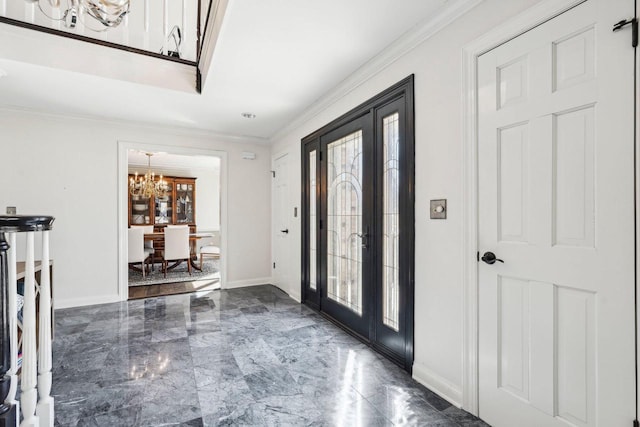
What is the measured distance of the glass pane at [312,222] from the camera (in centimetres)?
364

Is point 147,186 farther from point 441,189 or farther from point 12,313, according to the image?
point 441,189

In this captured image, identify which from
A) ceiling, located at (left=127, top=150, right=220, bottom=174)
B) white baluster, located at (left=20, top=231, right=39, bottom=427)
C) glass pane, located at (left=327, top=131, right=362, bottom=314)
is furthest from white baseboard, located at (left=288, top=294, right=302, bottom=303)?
ceiling, located at (left=127, top=150, right=220, bottom=174)

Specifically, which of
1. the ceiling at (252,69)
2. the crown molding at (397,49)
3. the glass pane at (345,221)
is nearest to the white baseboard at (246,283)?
the glass pane at (345,221)

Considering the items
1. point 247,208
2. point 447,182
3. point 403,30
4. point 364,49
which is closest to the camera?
point 447,182

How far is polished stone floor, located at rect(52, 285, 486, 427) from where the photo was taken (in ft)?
5.64

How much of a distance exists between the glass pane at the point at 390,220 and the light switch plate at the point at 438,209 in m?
0.35

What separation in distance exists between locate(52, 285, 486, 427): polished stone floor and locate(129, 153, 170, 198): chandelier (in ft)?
12.8

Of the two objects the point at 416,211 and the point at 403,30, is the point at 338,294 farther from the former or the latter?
the point at 403,30

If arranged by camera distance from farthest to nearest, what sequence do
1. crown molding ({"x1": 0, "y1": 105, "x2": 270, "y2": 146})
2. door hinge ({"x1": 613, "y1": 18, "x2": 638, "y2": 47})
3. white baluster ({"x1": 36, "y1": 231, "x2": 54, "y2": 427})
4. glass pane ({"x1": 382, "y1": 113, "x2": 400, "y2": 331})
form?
crown molding ({"x1": 0, "y1": 105, "x2": 270, "y2": 146}), glass pane ({"x1": 382, "y1": 113, "x2": 400, "y2": 331}), white baluster ({"x1": 36, "y1": 231, "x2": 54, "y2": 427}), door hinge ({"x1": 613, "y1": 18, "x2": 638, "y2": 47})

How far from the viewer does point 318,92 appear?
3119mm

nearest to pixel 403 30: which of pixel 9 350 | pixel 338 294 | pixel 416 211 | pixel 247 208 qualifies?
pixel 416 211

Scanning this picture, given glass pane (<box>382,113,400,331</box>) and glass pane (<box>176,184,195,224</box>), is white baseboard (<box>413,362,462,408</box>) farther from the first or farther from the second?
glass pane (<box>176,184,195,224</box>)

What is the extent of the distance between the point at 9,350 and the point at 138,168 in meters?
7.45

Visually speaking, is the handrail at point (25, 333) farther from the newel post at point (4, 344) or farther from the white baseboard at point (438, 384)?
the white baseboard at point (438, 384)
